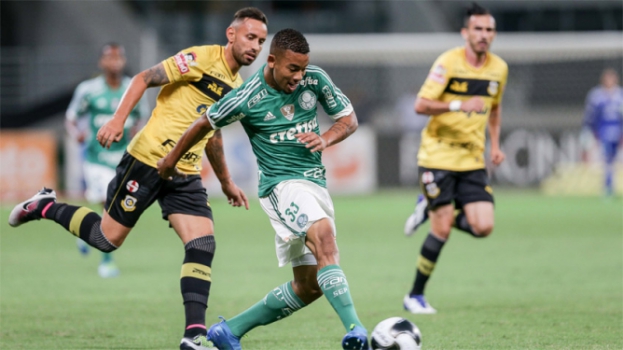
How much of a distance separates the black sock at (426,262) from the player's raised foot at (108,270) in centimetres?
374

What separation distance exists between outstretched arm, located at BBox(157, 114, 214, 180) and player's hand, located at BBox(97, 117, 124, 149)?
0.40 metres

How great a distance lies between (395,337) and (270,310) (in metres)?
1.14

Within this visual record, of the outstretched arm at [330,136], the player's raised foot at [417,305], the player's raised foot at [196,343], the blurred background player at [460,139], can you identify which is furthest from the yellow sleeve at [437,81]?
the player's raised foot at [196,343]

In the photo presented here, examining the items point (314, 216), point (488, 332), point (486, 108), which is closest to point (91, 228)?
point (314, 216)

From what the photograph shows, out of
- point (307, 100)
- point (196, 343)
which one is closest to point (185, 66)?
point (307, 100)

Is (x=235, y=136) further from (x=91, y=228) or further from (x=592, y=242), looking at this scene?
(x=91, y=228)

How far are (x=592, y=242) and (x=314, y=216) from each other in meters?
8.54

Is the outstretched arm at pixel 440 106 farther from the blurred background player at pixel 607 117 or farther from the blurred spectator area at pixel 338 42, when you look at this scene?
the blurred spectator area at pixel 338 42

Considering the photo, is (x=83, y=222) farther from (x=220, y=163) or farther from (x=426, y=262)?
(x=426, y=262)

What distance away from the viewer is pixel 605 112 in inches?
829

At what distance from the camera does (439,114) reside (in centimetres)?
827

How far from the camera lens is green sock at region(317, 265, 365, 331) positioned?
5.30 meters

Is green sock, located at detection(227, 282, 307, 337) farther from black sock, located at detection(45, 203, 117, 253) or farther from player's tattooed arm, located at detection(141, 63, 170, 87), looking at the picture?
player's tattooed arm, located at detection(141, 63, 170, 87)

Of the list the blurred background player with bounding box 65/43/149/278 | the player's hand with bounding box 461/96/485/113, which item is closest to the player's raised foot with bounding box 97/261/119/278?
the blurred background player with bounding box 65/43/149/278
